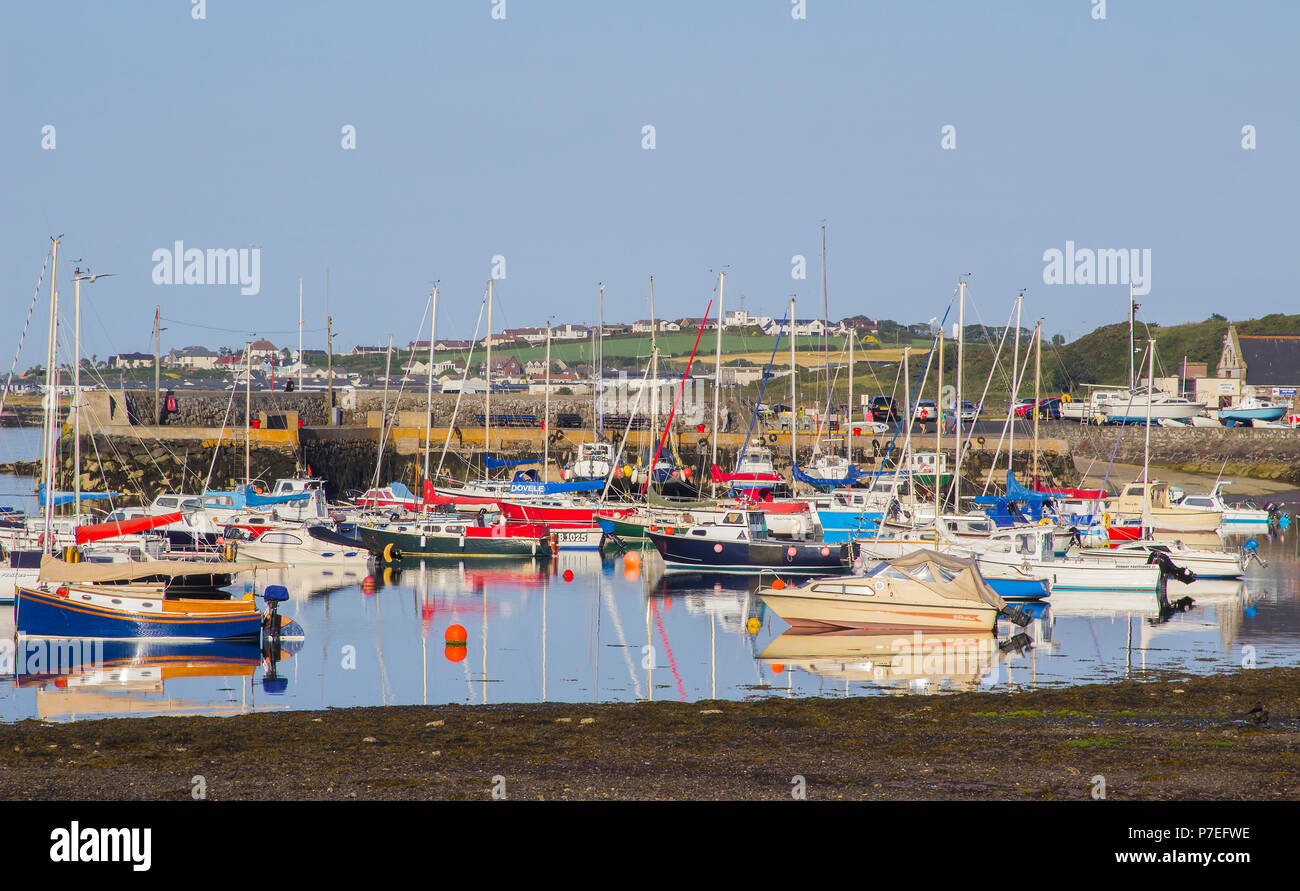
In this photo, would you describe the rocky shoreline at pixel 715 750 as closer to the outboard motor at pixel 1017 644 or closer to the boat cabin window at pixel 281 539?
the outboard motor at pixel 1017 644

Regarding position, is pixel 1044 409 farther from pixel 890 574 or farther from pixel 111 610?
pixel 111 610

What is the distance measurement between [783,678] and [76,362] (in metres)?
19.1

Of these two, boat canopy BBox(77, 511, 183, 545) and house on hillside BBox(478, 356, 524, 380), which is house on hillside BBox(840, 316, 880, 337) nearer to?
house on hillside BBox(478, 356, 524, 380)

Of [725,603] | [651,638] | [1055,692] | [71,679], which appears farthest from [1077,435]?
[71,679]

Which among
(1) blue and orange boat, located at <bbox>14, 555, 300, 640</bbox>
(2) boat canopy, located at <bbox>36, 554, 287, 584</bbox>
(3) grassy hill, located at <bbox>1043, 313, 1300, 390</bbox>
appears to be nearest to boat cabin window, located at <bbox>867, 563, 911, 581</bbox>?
(1) blue and orange boat, located at <bbox>14, 555, 300, 640</bbox>

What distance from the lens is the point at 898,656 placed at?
76.1ft

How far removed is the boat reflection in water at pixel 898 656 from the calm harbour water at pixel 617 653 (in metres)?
0.05

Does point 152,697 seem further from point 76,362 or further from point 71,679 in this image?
point 76,362

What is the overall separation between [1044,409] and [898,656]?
187 ft

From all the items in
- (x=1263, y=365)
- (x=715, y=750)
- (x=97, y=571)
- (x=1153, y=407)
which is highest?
(x=1263, y=365)

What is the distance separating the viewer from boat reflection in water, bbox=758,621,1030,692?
20781 mm

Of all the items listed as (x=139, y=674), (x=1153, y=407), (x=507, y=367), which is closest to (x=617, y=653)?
(x=139, y=674)

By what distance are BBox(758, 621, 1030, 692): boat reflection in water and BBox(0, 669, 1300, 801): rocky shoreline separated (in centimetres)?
237

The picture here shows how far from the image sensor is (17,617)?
2336 centimetres
